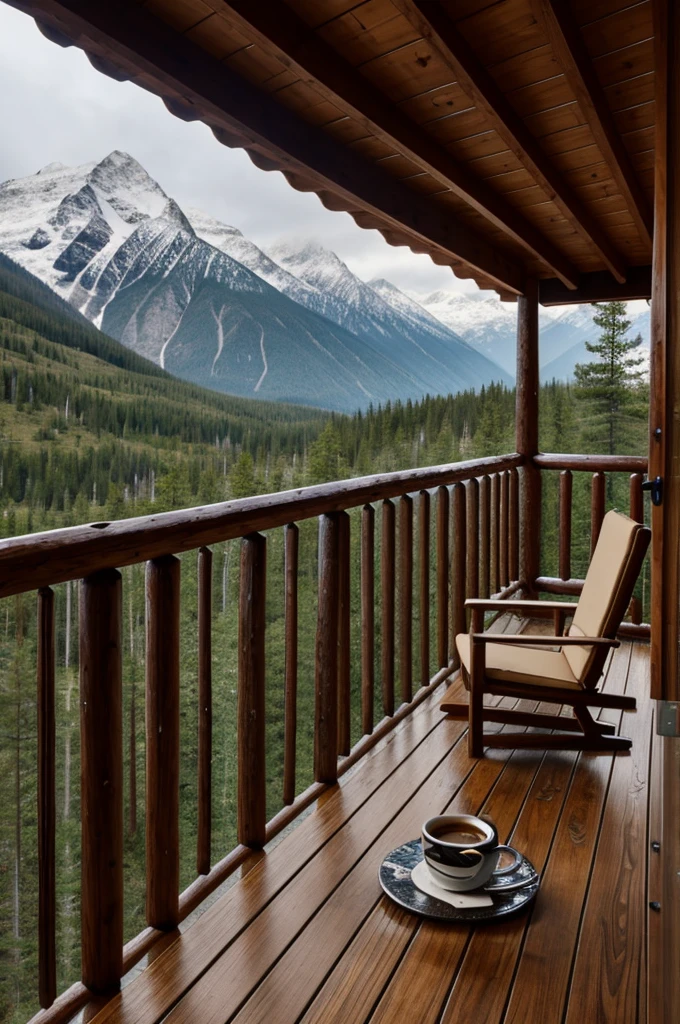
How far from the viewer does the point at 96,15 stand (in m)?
1.83

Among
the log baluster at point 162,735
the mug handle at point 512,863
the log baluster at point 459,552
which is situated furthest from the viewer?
the log baluster at point 459,552

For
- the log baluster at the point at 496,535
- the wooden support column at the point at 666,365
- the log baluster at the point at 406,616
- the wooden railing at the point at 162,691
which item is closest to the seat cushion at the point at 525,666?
the log baluster at the point at 406,616

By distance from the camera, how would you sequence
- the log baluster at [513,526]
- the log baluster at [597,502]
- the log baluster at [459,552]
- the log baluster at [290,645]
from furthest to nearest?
the log baluster at [513,526]
the log baluster at [597,502]
the log baluster at [459,552]
the log baluster at [290,645]

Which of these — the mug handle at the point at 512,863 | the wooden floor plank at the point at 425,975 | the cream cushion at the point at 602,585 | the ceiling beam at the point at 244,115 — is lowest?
the wooden floor plank at the point at 425,975

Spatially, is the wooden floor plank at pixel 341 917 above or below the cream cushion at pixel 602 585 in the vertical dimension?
below

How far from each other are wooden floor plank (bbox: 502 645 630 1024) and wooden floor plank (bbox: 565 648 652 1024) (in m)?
0.03

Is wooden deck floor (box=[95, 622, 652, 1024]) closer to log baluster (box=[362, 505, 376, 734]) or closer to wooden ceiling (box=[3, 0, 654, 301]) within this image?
log baluster (box=[362, 505, 376, 734])

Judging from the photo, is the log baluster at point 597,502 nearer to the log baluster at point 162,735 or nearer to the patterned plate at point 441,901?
the patterned plate at point 441,901

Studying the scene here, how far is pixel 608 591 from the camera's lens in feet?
9.11

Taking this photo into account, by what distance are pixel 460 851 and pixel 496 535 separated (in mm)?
3147

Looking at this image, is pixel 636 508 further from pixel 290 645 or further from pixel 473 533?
pixel 290 645

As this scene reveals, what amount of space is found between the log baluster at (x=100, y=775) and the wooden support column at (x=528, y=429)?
418cm

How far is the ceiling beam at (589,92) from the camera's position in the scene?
2098 mm

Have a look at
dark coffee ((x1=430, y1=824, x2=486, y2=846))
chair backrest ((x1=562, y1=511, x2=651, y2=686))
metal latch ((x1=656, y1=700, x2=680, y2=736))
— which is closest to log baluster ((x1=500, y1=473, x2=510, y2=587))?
chair backrest ((x1=562, y1=511, x2=651, y2=686))
